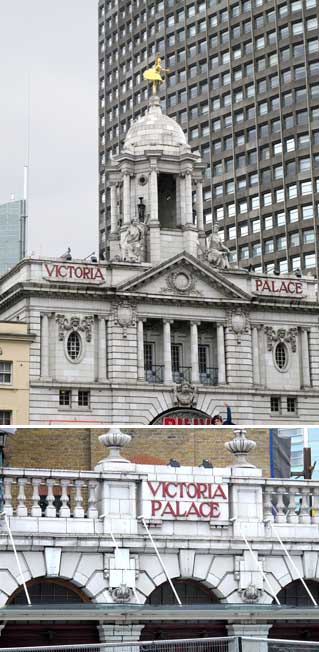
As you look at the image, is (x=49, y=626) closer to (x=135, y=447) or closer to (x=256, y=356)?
(x=135, y=447)

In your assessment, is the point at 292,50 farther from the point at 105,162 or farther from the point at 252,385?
the point at 252,385

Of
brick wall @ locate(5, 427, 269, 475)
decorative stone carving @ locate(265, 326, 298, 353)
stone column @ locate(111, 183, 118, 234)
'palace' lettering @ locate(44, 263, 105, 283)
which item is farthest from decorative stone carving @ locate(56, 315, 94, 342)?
brick wall @ locate(5, 427, 269, 475)

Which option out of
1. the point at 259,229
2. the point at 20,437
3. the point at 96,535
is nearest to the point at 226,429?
the point at 20,437

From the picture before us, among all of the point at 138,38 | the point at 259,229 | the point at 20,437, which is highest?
the point at 138,38

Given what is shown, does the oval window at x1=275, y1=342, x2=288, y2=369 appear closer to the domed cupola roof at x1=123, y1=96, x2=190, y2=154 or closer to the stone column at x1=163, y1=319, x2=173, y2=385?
the stone column at x1=163, y1=319, x2=173, y2=385

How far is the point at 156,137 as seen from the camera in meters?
108

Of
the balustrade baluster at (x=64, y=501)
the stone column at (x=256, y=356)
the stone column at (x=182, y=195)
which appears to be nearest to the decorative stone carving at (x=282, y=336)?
the stone column at (x=256, y=356)

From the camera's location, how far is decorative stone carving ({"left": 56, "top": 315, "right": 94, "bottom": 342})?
3767 inches

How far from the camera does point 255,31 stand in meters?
155

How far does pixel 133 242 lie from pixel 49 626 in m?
68.3

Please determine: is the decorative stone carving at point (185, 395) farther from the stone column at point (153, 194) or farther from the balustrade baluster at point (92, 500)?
the balustrade baluster at point (92, 500)

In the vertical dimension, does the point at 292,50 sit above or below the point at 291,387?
above

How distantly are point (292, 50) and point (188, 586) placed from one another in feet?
394

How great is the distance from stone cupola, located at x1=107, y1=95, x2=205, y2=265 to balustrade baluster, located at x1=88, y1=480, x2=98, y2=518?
65370 millimetres
